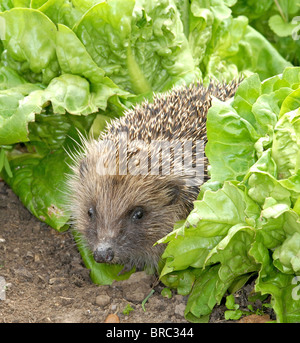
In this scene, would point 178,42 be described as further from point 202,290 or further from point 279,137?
point 202,290

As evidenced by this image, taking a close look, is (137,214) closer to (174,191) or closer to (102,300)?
(174,191)

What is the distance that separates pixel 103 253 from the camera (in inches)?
168

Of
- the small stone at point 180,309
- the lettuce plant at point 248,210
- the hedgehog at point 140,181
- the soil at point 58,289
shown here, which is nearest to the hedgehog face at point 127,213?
the hedgehog at point 140,181

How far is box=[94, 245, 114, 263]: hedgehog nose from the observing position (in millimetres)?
4266

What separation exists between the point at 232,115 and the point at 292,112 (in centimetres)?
46

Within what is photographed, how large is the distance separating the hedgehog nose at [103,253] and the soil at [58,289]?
0.35m

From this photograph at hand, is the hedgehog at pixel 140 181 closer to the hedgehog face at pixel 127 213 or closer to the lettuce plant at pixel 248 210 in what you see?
the hedgehog face at pixel 127 213

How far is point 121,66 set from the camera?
542 centimetres

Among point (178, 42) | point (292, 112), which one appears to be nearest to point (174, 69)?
point (178, 42)

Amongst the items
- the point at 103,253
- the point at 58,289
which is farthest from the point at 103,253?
the point at 58,289

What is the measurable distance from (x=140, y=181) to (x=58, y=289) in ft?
3.59

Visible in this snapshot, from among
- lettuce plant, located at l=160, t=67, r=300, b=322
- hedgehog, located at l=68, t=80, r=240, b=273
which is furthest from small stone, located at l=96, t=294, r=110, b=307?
lettuce plant, located at l=160, t=67, r=300, b=322

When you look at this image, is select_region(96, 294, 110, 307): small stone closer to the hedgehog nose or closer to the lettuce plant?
the hedgehog nose

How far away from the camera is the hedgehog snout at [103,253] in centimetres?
427
